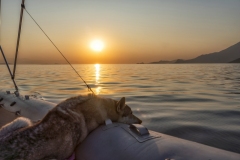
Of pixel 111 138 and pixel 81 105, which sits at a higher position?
pixel 81 105

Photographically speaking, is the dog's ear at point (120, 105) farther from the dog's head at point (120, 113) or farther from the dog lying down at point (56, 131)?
the dog lying down at point (56, 131)

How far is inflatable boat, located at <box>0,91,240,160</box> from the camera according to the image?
3.21 meters

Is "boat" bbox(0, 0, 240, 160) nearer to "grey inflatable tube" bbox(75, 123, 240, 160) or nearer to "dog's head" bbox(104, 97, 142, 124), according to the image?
"grey inflatable tube" bbox(75, 123, 240, 160)

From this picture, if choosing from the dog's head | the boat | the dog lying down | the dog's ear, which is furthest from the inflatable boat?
the dog's ear

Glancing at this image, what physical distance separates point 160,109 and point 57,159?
7.13 metres

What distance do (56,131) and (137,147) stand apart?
139 centimetres

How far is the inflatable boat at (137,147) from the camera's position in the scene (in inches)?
127

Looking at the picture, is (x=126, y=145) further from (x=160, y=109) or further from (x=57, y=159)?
(x=160, y=109)

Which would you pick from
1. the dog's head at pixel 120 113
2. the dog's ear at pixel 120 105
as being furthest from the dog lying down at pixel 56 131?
the dog's ear at pixel 120 105

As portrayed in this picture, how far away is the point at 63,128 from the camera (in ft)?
13.4

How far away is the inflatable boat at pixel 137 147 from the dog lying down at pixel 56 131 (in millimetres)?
271

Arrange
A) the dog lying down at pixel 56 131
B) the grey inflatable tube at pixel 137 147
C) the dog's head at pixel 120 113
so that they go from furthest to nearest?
the dog's head at pixel 120 113 < the dog lying down at pixel 56 131 < the grey inflatable tube at pixel 137 147

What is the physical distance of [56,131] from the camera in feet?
12.9

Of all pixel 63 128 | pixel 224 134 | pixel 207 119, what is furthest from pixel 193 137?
pixel 63 128
